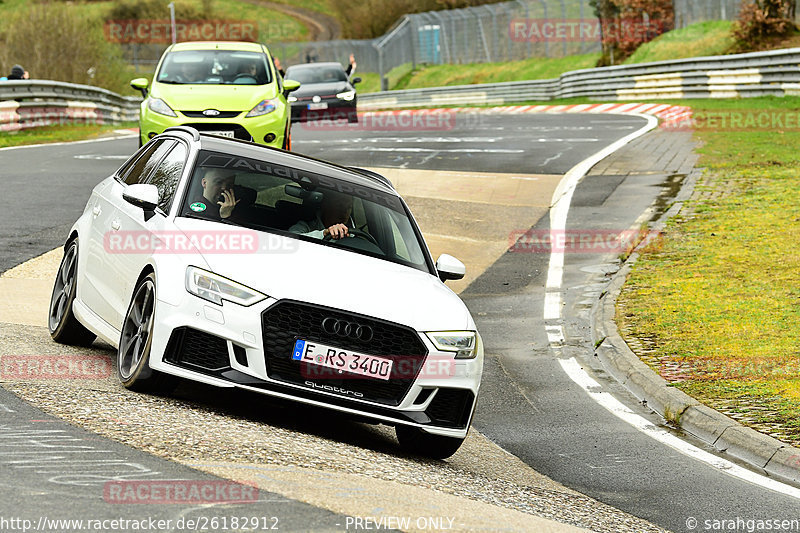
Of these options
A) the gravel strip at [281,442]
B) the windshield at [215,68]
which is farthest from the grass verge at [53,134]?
the gravel strip at [281,442]

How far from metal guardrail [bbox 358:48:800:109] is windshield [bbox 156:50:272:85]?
19480mm

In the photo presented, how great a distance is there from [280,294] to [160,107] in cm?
1135

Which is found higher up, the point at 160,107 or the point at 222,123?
the point at 160,107

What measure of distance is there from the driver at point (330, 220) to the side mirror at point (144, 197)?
90 centimetres

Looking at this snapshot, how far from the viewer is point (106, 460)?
546 centimetres

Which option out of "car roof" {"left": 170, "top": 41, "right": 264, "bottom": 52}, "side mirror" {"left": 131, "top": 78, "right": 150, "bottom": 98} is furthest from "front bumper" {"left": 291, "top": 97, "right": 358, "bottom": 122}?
"side mirror" {"left": 131, "top": 78, "right": 150, "bottom": 98}

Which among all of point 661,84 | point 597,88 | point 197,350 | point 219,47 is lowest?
point 597,88

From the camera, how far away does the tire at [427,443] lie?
723 cm

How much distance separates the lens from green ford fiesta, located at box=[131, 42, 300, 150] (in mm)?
17234

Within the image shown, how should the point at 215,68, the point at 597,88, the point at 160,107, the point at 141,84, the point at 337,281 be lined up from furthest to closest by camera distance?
the point at 597,88 → the point at 141,84 → the point at 215,68 → the point at 160,107 → the point at 337,281

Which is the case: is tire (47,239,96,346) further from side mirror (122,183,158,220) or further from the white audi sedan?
side mirror (122,183,158,220)

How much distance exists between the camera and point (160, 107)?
1734 cm

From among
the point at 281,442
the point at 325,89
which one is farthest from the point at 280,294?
the point at 325,89

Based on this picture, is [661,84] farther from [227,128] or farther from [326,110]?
[227,128]
